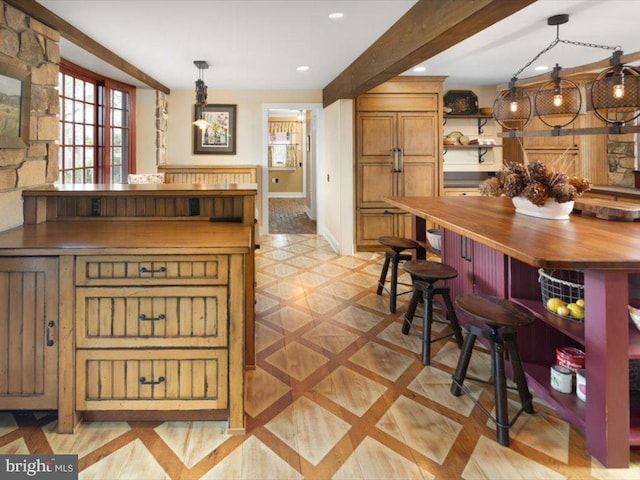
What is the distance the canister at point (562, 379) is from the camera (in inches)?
80.2

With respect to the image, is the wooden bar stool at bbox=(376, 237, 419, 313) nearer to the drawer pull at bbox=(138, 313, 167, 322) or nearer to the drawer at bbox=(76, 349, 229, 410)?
the drawer at bbox=(76, 349, 229, 410)

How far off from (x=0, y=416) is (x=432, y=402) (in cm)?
208

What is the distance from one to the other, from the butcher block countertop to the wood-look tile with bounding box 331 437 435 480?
933mm

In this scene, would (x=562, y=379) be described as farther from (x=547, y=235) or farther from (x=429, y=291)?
(x=429, y=291)

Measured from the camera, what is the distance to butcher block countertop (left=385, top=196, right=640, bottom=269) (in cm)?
165

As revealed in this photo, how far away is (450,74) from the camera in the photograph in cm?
543

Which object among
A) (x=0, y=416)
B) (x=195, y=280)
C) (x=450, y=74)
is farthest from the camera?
(x=450, y=74)

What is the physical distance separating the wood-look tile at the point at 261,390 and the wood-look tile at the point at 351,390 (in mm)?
209

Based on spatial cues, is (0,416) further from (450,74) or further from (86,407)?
(450,74)

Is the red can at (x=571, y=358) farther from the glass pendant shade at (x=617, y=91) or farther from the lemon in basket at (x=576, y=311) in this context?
the glass pendant shade at (x=617, y=91)

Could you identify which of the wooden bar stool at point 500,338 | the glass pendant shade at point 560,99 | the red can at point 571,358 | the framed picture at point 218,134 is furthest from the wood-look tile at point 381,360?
the framed picture at point 218,134

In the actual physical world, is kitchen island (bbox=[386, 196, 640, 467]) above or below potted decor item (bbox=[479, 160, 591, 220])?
below

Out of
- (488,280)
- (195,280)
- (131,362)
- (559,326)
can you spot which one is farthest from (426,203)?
(131,362)

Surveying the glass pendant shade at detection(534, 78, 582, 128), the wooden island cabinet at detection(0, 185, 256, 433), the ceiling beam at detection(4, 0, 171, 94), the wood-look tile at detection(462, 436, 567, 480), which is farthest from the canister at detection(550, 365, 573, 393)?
the ceiling beam at detection(4, 0, 171, 94)
